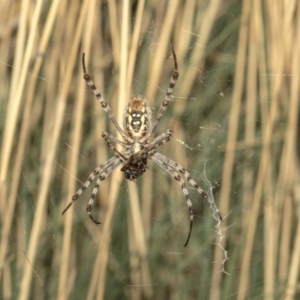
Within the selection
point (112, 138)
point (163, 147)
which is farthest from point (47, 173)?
point (163, 147)

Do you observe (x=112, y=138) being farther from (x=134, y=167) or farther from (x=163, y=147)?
(x=163, y=147)

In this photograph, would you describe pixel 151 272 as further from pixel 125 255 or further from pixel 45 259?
pixel 45 259

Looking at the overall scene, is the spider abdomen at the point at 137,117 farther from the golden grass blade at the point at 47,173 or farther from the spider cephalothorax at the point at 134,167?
the golden grass blade at the point at 47,173

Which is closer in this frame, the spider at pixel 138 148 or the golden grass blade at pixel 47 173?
the golden grass blade at pixel 47 173

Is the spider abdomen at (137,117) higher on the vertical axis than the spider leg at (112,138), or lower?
higher

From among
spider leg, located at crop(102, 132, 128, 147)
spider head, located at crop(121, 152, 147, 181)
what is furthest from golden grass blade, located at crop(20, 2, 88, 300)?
spider head, located at crop(121, 152, 147, 181)

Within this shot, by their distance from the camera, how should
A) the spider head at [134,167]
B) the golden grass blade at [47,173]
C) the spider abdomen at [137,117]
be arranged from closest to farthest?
the golden grass blade at [47,173]
the spider abdomen at [137,117]
the spider head at [134,167]

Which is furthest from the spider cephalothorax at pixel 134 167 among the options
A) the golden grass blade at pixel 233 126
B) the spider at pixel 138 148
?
the golden grass blade at pixel 233 126
